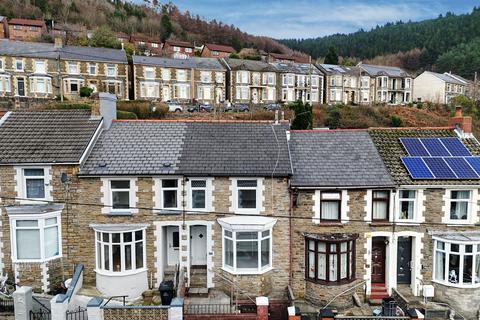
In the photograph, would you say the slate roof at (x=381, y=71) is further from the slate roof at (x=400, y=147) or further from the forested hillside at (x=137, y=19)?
the slate roof at (x=400, y=147)

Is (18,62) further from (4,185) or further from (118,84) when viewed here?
(4,185)

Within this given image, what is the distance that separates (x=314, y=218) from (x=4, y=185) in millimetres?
13968

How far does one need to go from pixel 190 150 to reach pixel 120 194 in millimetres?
3845

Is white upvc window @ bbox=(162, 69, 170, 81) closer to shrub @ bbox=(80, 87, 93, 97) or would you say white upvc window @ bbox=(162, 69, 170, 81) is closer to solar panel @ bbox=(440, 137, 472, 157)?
shrub @ bbox=(80, 87, 93, 97)

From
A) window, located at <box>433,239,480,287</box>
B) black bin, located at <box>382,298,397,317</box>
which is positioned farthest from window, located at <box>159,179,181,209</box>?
window, located at <box>433,239,480,287</box>

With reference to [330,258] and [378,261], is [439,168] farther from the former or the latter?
[330,258]

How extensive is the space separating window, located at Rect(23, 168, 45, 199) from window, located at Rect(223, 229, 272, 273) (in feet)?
27.9

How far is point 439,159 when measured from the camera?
63.0ft

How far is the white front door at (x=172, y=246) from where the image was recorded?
19078 mm

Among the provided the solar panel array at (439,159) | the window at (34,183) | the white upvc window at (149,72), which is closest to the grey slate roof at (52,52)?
the white upvc window at (149,72)

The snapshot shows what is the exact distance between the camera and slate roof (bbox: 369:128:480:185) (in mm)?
18000

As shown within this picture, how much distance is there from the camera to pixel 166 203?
18.4m

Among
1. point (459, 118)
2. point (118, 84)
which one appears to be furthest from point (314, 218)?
point (118, 84)

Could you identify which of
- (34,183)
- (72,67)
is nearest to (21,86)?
(72,67)
